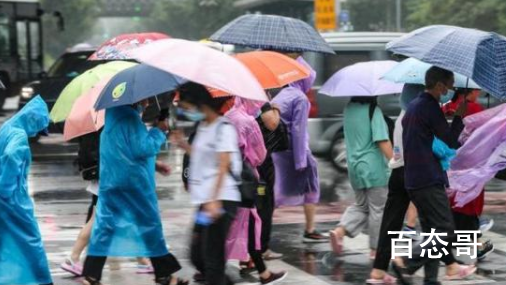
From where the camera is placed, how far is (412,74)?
771cm

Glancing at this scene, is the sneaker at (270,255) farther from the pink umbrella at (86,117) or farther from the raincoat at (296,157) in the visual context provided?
the pink umbrella at (86,117)

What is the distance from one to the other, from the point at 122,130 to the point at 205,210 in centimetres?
127

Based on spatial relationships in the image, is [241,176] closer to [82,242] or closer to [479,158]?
[82,242]

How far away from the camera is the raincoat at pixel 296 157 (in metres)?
8.35

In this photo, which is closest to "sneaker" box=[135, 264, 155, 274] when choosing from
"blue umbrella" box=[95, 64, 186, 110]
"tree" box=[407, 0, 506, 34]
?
"blue umbrella" box=[95, 64, 186, 110]

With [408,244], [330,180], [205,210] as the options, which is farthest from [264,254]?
[330,180]

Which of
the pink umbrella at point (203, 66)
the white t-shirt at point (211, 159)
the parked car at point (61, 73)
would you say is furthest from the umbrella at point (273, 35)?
the parked car at point (61, 73)

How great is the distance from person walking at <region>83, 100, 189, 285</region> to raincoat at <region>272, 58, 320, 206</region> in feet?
5.20

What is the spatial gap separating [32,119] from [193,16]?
69.9 meters

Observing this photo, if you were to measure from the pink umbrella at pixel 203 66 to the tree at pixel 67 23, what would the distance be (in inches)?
2281

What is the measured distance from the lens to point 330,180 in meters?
13.7

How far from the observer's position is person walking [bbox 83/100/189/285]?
6.91 meters

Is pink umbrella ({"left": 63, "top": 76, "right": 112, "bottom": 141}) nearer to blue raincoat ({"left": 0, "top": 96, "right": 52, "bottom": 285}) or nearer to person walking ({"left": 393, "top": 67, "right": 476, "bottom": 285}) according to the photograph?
blue raincoat ({"left": 0, "top": 96, "right": 52, "bottom": 285})

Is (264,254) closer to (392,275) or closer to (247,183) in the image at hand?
(392,275)
